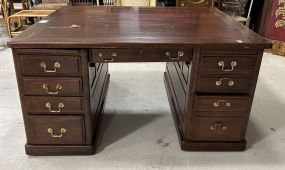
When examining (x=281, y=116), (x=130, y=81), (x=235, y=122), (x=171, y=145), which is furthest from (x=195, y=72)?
(x=130, y=81)

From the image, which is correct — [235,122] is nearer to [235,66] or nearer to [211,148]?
[211,148]

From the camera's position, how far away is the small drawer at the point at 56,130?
1.64 meters

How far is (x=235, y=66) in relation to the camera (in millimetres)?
1591

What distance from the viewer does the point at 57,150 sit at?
67.7 inches

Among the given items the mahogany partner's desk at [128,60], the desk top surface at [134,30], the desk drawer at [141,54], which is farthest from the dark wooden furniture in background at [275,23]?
the desk drawer at [141,54]

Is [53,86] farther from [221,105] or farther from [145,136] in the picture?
[221,105]

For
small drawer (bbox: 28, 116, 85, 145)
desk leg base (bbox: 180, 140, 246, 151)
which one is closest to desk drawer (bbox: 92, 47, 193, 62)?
small drawer (bbox: 28, 116, 85, 145)

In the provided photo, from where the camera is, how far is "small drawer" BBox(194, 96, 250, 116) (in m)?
1.66

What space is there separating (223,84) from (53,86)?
1.00 metres

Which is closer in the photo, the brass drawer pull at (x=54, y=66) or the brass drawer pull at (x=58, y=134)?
the brass drawer pull at (x=54, y=66)

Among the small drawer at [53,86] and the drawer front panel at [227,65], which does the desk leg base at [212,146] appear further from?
the small drawer at [53,86]

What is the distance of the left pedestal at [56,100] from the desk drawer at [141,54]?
10cm

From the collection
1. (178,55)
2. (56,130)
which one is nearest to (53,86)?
(56,130)

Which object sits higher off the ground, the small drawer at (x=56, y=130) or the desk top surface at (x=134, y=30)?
the desk top surface at (x=134, y=30)
